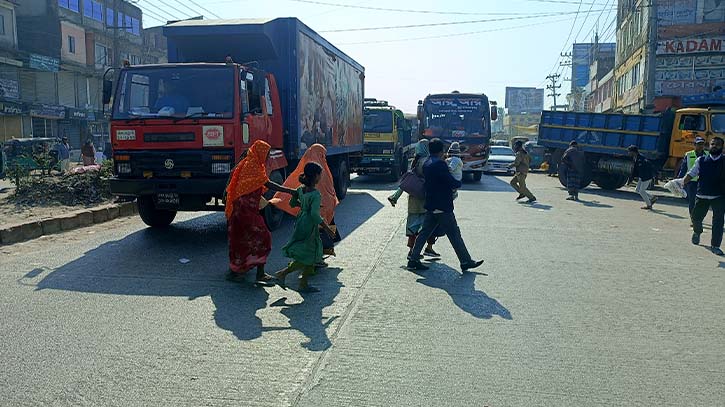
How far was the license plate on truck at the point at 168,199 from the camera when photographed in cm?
914

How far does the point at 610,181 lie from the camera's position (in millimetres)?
20375

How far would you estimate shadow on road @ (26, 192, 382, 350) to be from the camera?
555 centimetres

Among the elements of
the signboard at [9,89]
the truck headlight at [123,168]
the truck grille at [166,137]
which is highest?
the signboard at [9,89]

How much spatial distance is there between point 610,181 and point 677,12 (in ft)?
62.6

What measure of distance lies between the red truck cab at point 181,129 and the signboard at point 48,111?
1212 inches

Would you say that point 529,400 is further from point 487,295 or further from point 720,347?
point 487,295

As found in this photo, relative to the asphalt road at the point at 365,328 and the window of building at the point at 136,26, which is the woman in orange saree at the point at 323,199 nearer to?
the asphalt road at the point at 365,328

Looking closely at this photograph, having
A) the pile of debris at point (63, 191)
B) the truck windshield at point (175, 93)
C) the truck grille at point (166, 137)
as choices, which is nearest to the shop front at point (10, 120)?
the pile of debris at point (63, 191)

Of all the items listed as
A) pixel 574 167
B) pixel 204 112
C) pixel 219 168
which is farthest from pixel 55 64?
pixel 219 168

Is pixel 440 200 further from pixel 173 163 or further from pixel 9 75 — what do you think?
pixel 9 75

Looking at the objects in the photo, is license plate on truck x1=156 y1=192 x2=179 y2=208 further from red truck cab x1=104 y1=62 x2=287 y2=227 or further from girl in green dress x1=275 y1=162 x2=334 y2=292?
girl in green dress x1=275 y1=162 x2=334 y2=292

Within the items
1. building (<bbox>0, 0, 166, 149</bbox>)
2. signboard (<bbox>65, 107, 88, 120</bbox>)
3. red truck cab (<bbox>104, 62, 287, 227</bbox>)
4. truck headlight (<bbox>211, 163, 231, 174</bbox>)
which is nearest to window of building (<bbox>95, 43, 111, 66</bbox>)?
building (<bbox>0, 0, 166, 149</bbox>)

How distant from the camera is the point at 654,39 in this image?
2478cm

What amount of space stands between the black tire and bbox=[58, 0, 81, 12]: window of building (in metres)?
35.3
